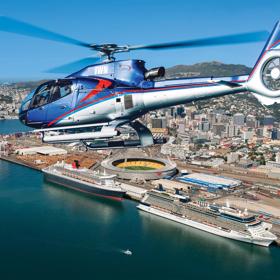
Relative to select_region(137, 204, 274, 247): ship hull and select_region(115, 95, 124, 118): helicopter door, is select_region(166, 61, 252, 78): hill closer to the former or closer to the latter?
select_region(137, 204, 274, 247): ship hull

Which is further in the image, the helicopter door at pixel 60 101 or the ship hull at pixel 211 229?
the ship hull at pixel 211 229

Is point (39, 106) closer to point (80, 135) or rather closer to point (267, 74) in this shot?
point (80, 135)

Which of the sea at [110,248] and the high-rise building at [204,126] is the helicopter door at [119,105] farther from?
the high-rise building at [204,126]

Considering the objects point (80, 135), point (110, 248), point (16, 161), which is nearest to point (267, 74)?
point (80, 135)

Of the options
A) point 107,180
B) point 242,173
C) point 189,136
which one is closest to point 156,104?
point 107,180

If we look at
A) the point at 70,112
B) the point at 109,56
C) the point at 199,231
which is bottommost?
the point at 199,231

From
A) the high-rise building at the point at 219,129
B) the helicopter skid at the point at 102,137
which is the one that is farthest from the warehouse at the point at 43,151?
the helicopter skid at the point at 102,137

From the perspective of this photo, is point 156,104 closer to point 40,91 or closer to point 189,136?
point 40,91

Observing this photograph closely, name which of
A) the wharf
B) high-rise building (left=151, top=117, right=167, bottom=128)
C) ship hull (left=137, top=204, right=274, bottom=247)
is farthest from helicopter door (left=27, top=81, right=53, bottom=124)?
high-rise building (left=151, top=117, right=167, bottom=128)
